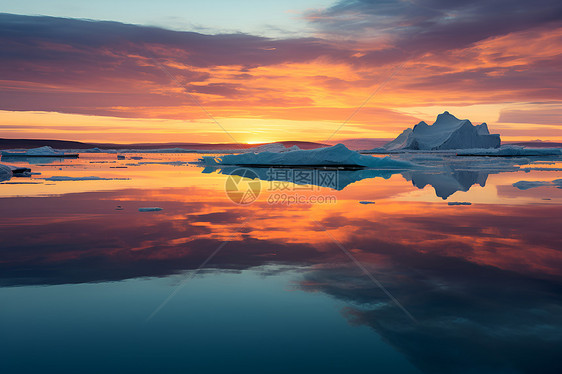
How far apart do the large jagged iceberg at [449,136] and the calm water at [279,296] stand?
7490cm

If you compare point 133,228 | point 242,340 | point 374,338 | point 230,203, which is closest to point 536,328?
point 374,338

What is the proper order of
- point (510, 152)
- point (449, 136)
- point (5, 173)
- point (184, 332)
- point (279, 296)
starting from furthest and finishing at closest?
point (449, 136) < point (510, 152) < point (5, 173) < point (279, 296) < point (184, 332)

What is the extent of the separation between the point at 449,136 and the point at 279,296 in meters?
79.0

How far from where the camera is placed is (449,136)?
2975 inches

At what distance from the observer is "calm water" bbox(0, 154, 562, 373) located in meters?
2.56

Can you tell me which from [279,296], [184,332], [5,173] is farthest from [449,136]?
[184,332]

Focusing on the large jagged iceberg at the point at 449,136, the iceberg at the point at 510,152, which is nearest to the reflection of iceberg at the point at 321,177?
the iceberg at the point at 510,152

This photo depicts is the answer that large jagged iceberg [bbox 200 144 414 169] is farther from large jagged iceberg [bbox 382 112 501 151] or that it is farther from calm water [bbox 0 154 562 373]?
large jagged iceberg [bbox 382 112 501 151]

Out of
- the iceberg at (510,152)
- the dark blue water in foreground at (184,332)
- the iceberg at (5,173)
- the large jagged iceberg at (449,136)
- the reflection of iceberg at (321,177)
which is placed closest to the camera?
the dark blue water in foreground at (184,332)

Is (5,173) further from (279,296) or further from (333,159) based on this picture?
(279,296)

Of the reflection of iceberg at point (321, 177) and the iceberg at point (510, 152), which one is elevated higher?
the iceberg at point (510, 152)

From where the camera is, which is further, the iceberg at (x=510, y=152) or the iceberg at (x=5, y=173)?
the iceberg at (x=510, y=152)

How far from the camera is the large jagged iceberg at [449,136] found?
7569cm

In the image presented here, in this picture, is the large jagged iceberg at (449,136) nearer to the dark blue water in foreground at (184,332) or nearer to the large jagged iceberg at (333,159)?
the large jagged iceberg at (333,159)
